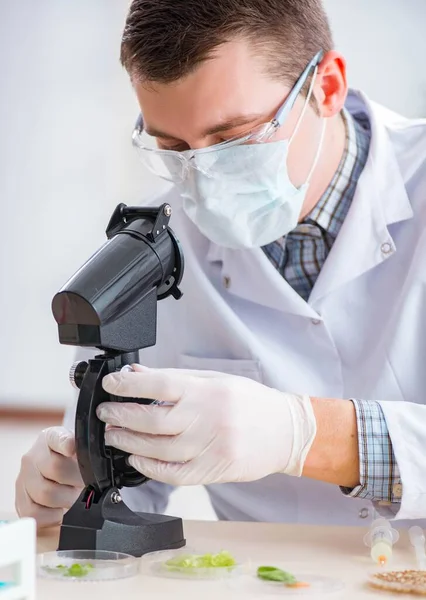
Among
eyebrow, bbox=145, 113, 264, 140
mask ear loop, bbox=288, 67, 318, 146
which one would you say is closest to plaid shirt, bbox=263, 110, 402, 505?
mask ear loop, bbox=288, 67, 318, 146

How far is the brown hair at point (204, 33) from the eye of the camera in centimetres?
174

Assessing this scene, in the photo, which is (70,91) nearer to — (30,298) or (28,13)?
(28,13)

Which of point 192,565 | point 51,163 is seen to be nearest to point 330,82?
point 192,565

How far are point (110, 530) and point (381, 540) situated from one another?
18.1 inches

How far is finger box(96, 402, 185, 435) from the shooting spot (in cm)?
140

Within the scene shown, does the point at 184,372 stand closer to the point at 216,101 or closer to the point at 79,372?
the point at 79,372

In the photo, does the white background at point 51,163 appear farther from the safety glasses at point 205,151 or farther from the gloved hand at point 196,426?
the gloved hand at point 196,426

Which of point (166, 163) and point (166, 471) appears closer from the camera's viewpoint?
point (166, 471)

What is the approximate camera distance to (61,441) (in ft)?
5.17

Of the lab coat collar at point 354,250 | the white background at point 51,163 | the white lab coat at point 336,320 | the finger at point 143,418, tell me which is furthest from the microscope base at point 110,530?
the white background at point 51,163

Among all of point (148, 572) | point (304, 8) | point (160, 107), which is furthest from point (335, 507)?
point (304, 8)

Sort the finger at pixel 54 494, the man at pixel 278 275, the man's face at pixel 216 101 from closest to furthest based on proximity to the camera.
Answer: the man at pixel 278 275 → the finger at pixel 54 494 → the man's face at pixel 216 101

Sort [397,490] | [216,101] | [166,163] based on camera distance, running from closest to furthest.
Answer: [397,490] < [216,101] < [166,163]

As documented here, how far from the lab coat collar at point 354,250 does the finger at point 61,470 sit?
643 millimetres
